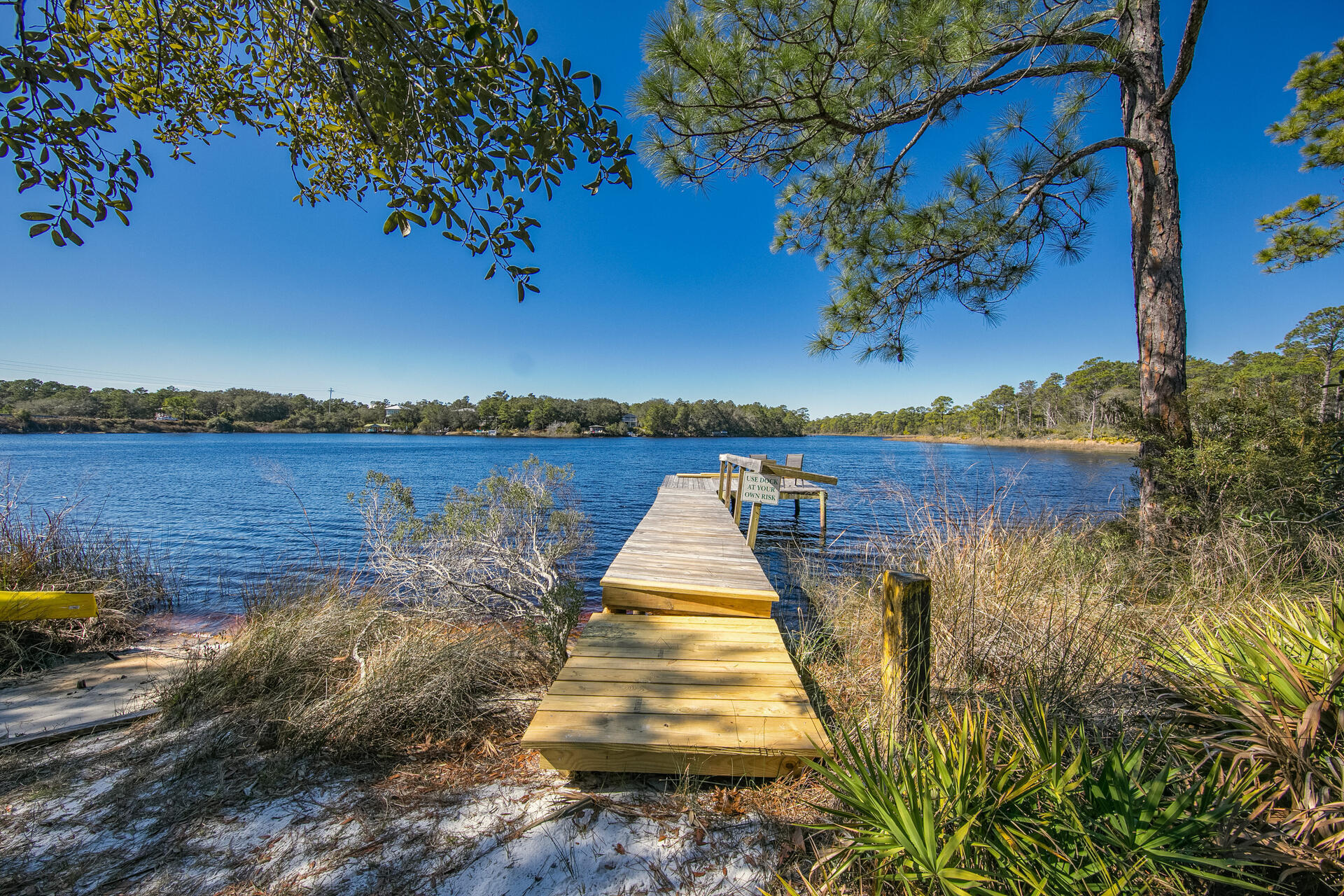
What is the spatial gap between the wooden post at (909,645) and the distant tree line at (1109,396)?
444 cm

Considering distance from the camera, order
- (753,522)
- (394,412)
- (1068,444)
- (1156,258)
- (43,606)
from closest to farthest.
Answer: (43,606) < (1156,258) < (753,522) < (1068,444) < (394,412)

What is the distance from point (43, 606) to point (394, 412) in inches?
4263

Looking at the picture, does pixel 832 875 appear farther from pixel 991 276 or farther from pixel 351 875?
pixel 991 276

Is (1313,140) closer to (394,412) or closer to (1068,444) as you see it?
(1068,444)

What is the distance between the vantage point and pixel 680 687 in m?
2.83

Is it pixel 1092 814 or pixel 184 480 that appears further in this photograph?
pixel 184 480

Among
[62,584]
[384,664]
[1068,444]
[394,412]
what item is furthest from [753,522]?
[394,412]

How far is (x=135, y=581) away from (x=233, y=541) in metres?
6.04

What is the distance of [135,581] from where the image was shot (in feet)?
22.8

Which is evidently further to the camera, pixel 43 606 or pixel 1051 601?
pixel 43 606

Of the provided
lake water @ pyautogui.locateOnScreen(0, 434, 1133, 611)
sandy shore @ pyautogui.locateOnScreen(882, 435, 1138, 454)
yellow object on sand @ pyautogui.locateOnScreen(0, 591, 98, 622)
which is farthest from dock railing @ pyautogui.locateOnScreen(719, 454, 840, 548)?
sandy shore @ pyautogui.locateOnScreen(882, 435, 1138, 454)

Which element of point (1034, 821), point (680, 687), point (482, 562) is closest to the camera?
point (1034, 821)

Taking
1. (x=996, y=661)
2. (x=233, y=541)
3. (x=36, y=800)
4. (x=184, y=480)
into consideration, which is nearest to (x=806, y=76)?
(x=996, y=661)

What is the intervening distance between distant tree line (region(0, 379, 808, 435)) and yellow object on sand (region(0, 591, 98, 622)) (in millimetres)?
81197
